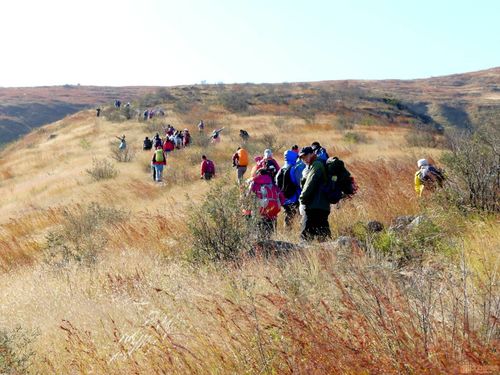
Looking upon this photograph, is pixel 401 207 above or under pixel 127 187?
above

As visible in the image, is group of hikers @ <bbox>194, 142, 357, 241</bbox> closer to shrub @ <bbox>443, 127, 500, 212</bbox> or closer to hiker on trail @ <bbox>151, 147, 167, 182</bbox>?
shrub @ <bbox>443, 127, 500, 212</bbox>

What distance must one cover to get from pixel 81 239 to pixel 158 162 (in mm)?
9759

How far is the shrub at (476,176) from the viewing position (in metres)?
5.90

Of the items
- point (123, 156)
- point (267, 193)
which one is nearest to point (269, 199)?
point (267, 193)

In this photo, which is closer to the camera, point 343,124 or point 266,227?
point 266,227

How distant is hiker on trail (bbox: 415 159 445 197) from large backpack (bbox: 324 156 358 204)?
1.24 metres

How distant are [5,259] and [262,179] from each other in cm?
486

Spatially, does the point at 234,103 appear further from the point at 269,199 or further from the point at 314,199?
the point at 314,199

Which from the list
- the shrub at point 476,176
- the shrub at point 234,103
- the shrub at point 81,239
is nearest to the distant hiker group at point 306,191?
the shrub at point 476,176

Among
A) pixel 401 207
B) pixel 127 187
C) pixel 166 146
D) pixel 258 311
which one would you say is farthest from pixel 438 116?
pixel 258 311

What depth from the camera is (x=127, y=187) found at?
56.8ft

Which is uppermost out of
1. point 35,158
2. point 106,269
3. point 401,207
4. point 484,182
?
point 484,182

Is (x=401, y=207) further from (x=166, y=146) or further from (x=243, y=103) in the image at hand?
(x=243, y=103)

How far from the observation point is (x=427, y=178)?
7.87 meters
